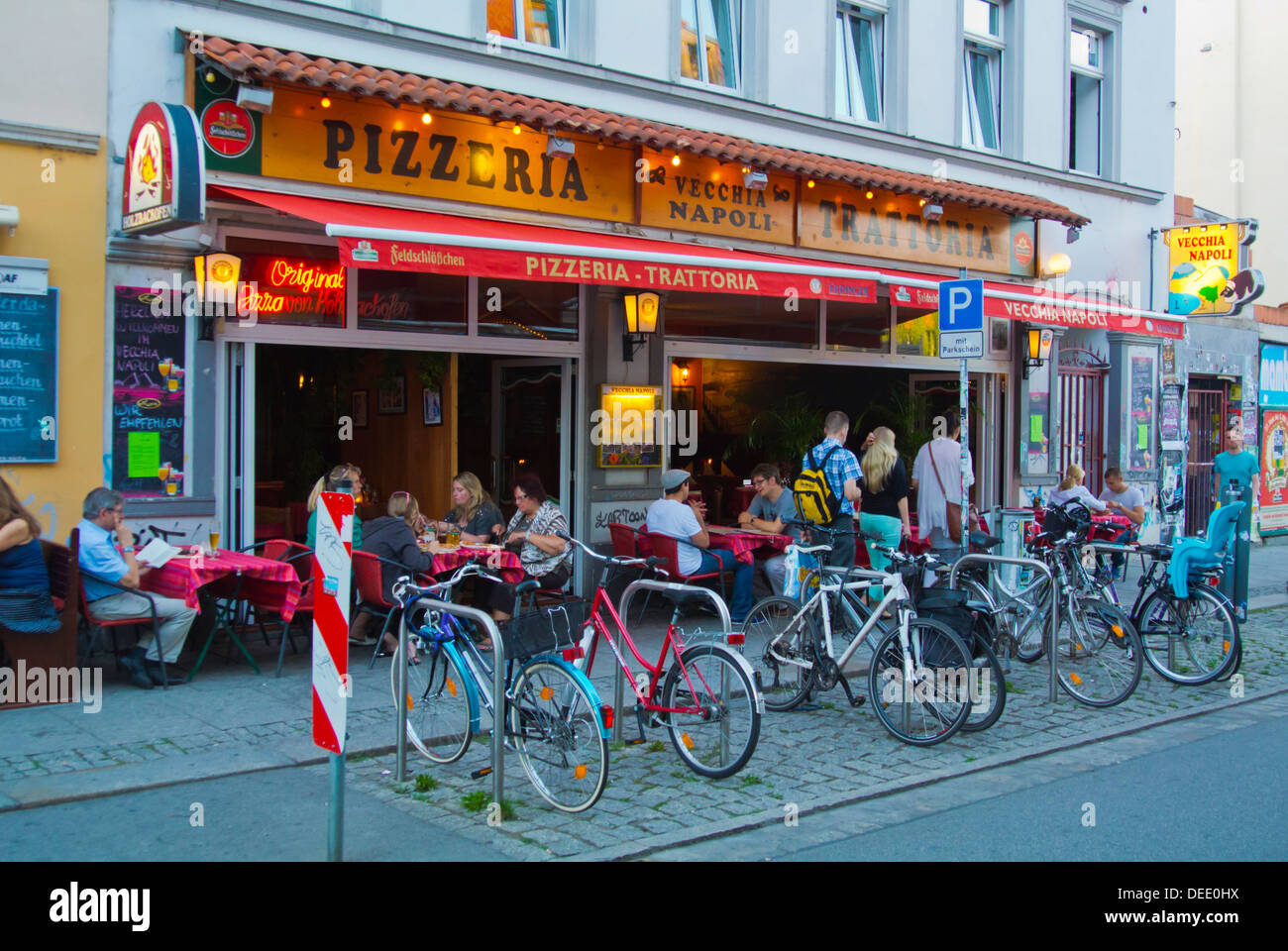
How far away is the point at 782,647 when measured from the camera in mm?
7199

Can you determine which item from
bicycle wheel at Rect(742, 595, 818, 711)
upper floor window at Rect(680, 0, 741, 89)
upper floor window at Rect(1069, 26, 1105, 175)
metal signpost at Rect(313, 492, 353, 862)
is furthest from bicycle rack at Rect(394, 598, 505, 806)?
upper floor window at Rect(1069, 26, 1105, 175)

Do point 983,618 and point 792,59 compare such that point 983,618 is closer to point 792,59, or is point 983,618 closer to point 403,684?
point 403,684

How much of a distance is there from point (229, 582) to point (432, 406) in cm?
326

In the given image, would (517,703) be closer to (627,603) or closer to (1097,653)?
(627,603)

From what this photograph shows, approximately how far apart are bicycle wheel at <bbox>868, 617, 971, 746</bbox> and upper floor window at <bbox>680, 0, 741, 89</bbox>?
273 inches

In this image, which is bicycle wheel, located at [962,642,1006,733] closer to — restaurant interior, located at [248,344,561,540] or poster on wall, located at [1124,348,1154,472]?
restaurant interior, located at [248,344,561,540]

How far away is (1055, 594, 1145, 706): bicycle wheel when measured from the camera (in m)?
7.47

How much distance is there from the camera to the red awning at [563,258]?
7.68 meters

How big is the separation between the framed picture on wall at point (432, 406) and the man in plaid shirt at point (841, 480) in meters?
3.51

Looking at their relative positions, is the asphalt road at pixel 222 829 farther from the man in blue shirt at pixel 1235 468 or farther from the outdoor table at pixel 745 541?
the man in blue shirt at pixel 1235 468

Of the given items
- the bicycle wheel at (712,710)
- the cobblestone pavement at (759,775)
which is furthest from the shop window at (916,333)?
the bicycle wheel at (712,710)
